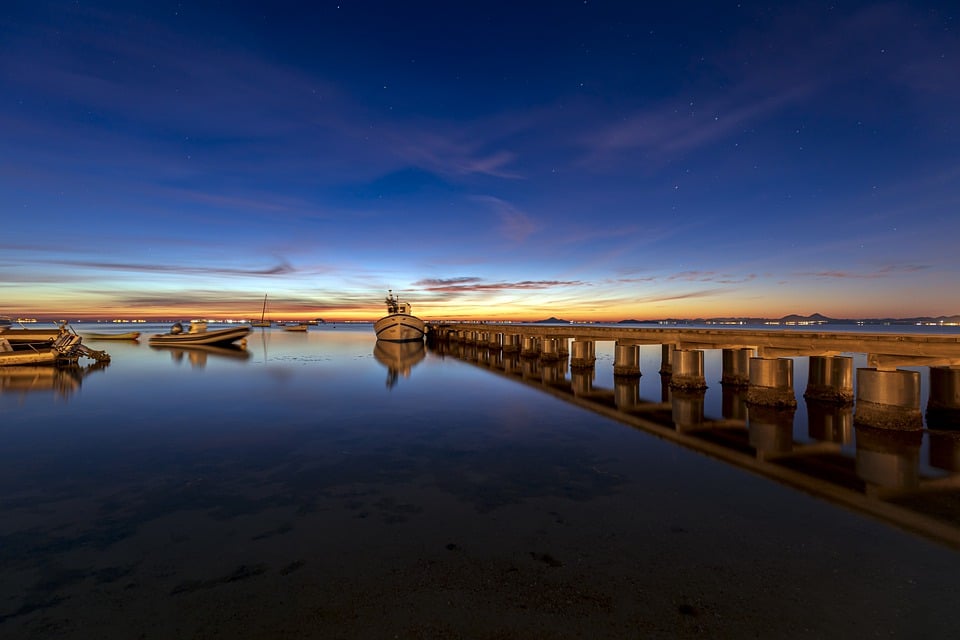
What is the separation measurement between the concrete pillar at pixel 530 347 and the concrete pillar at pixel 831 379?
92.6ft

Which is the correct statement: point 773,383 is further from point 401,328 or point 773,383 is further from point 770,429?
point 401,328

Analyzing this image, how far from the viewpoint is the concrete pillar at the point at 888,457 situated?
1151cm

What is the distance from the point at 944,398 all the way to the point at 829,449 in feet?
32.3

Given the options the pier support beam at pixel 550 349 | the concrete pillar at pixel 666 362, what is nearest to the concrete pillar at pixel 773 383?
the concrete pillar at pixel 666 362

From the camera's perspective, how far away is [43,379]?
32.2 metres

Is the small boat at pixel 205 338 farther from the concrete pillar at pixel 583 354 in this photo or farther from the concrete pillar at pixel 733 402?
the concrete pillar at pixel 733 402

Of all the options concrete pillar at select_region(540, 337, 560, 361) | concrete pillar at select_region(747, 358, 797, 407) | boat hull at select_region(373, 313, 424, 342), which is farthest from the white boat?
concrete pillar at select_region(747, 358, 797, 407)

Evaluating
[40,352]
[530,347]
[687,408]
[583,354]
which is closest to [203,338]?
[40,352]

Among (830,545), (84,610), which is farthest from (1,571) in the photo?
(830,545)

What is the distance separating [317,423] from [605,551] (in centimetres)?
1422

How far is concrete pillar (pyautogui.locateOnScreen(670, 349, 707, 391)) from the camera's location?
84.7 ft

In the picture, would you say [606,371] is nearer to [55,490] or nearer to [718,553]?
[718,553]

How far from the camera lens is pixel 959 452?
14.1m

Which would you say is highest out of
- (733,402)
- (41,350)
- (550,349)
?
(41,350)
